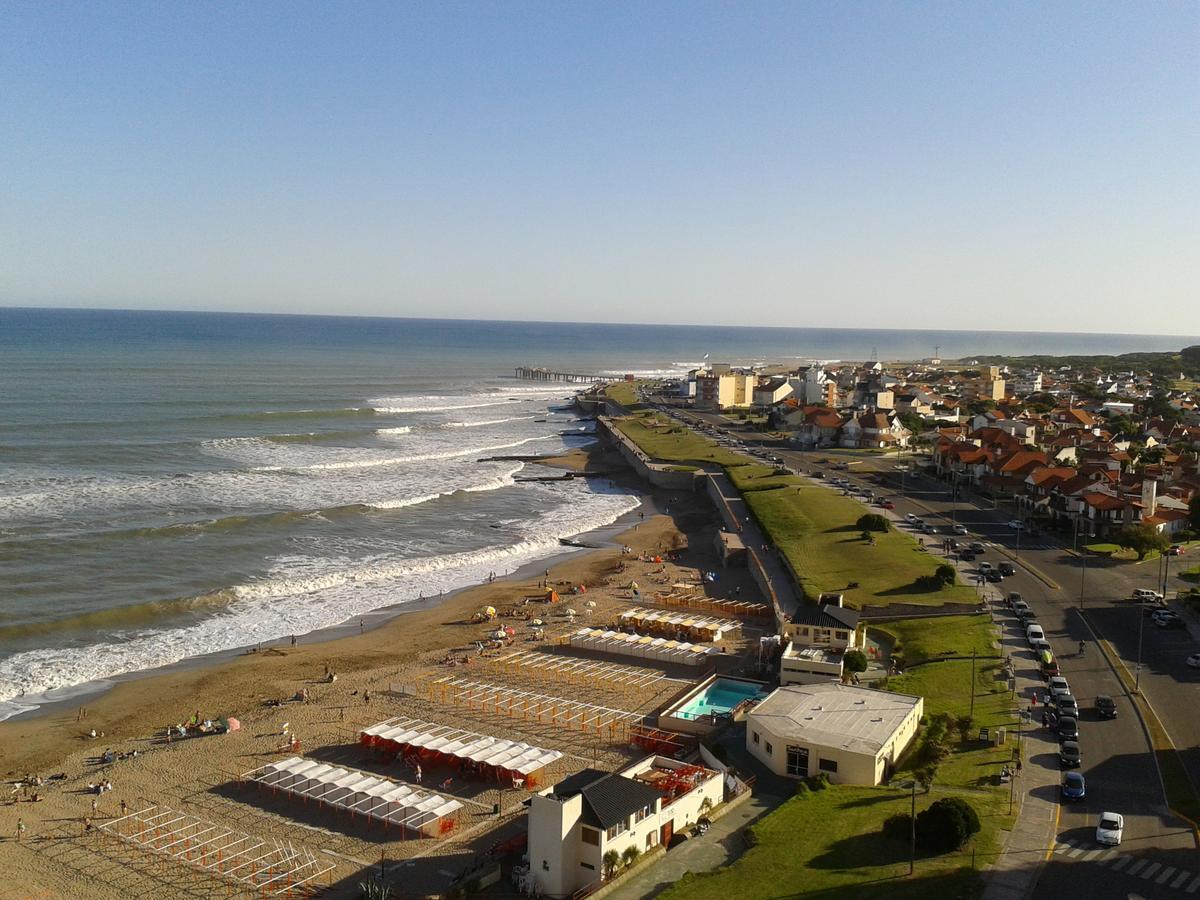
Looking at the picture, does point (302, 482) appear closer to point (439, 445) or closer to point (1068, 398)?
point (439, 445)

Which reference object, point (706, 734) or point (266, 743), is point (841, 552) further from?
point (266, 743)

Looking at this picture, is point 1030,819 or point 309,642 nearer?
point 1030,819

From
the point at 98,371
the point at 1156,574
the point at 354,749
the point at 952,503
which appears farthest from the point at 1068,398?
the point at 98,371

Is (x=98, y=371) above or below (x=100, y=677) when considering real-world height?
above

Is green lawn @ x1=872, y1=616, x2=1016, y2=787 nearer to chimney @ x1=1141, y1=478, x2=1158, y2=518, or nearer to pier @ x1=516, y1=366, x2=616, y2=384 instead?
chimney @ x1=1141, y1=478, x2=1158, y2=518

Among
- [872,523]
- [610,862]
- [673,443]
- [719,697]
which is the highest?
[673,443]

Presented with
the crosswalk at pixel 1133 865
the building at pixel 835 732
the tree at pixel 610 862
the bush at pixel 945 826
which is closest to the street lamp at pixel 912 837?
the bush at pixel 945 826

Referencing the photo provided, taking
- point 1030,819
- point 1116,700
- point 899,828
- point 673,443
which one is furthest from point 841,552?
point 673,443
